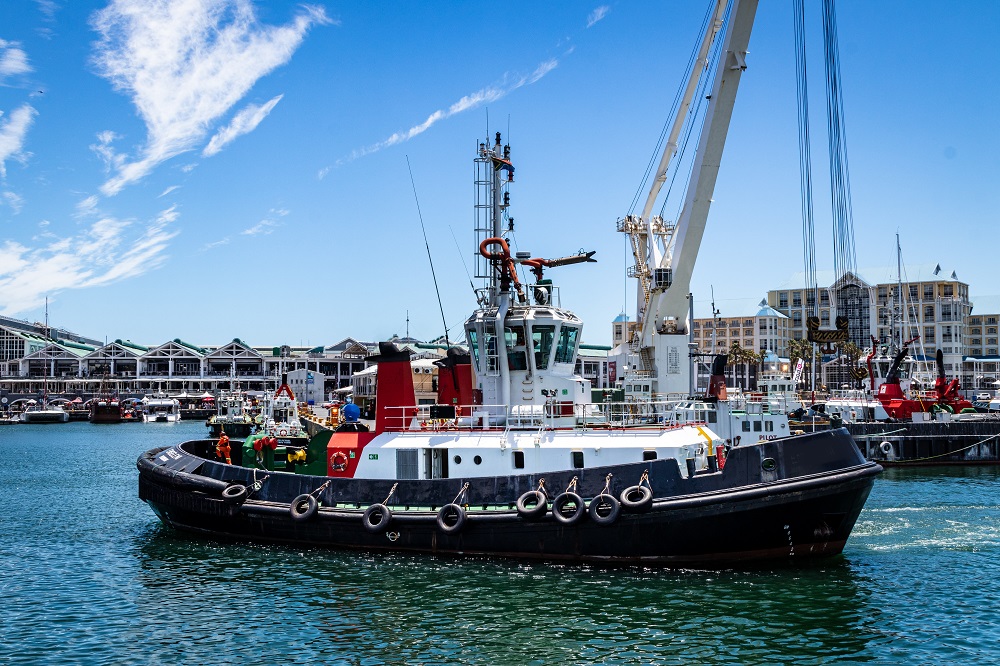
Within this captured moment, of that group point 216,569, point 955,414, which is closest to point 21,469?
point 216,569

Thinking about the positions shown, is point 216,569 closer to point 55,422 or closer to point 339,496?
point 339,496

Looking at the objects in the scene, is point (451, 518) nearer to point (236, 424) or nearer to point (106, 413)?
point (236, 424)

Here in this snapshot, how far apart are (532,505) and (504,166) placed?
9.51 meters

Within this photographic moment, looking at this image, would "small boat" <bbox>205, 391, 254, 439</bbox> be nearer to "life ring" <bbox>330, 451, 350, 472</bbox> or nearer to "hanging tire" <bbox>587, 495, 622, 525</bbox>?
"life ring" <bbox>330, 451, 350, 472</bbox>

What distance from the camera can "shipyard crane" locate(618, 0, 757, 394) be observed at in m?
32.8

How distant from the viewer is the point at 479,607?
1372 centimetres

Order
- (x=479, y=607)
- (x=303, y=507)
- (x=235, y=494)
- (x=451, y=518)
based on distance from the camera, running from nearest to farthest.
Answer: (x=479, y=607), (x=451, y=518), (x=303, y=507), (x=235, y=494)

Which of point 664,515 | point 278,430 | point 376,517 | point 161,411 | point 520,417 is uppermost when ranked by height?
point 520,417

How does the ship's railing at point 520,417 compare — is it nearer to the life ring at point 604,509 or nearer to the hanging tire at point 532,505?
the hanging tire at point 532,505

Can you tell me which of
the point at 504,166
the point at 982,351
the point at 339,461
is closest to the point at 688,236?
the point at 504,166

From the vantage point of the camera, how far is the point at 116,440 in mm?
62156

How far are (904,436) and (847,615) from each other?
3074 centimetres

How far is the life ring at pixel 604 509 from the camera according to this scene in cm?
1521

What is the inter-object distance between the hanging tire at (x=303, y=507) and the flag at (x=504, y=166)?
9621 millimetres
